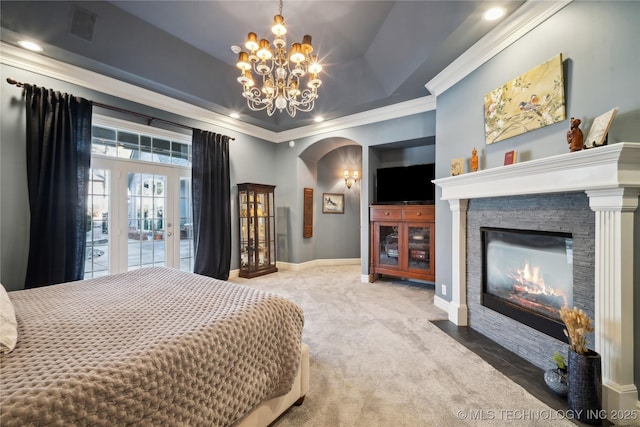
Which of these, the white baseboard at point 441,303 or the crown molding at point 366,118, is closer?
the white baseboard at point 441,303

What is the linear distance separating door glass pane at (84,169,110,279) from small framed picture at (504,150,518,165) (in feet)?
14.5

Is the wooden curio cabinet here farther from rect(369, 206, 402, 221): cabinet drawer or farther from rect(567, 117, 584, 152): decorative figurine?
rect(567, 117, 584, 152): decorative figurine

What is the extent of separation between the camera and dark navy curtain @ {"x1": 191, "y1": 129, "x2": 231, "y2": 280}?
13.1 feet

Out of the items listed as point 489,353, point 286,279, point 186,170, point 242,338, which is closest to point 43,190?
point 186,170

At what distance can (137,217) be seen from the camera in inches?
140

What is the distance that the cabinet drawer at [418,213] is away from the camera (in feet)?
12.5

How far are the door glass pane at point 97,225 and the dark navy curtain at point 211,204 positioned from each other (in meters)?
1.06

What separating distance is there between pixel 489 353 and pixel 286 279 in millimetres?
Answer: 3103

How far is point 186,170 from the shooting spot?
13.4 ft

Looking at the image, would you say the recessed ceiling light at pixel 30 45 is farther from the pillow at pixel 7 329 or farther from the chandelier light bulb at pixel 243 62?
the pillow at pixel 7 329

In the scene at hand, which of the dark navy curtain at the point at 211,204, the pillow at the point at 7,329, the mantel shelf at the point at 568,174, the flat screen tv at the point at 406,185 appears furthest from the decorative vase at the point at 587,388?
the dark navy curtain at the point at 211,204

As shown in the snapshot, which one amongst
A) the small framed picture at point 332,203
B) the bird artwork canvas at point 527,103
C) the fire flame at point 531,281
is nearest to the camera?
the bird artwork canvas at point 527,103

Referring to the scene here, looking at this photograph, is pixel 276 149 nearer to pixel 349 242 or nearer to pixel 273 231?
pixel 273 231

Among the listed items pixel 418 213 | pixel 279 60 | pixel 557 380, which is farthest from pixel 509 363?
pixel 279 60
